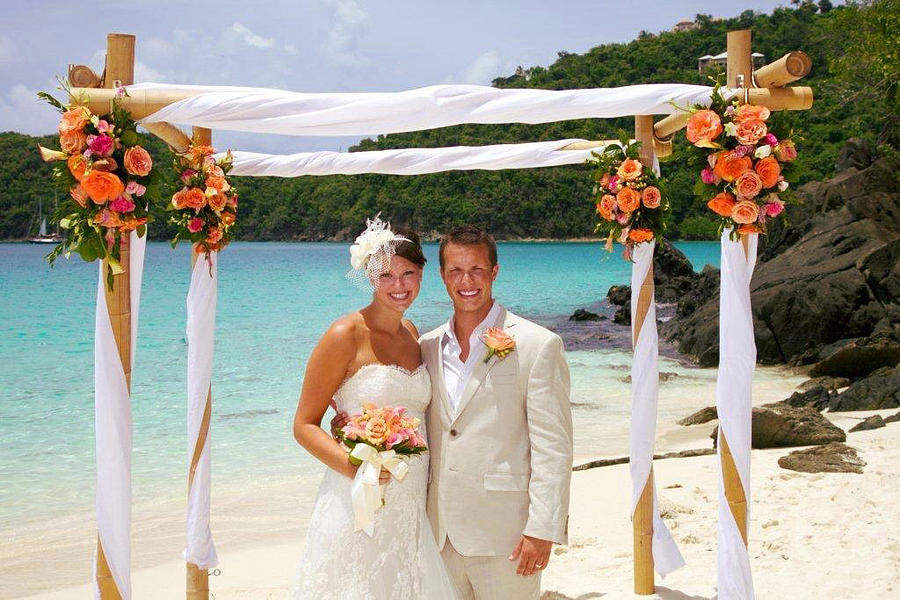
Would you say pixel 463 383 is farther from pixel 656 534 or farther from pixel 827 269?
pixel 827 269

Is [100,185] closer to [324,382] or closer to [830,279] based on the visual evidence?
[324,382]

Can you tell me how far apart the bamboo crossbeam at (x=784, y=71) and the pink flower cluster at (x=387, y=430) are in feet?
7.59

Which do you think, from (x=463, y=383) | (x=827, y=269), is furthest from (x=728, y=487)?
(x=827, y=269)

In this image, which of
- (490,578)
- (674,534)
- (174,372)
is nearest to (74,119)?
(490,578)

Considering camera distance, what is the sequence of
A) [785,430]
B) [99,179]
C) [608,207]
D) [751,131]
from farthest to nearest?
1. [785,430]
2. [608,207]
3. [751,131]
4. [99,179]

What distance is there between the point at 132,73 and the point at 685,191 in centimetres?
4510

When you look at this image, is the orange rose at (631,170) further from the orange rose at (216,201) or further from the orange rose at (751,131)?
the orange rose at (216,201)

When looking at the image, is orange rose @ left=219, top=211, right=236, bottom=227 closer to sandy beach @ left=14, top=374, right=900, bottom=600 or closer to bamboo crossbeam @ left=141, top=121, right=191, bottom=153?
bamboo crossbeam @ left=141, top=121, right=191, bottom=153

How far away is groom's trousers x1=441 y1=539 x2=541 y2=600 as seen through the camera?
11.9 feet

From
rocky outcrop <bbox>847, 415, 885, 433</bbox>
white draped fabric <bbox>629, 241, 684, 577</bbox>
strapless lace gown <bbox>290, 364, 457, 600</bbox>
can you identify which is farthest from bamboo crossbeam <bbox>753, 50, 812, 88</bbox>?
rocky outcrop <bbox>847, 415, 885, 433</bbox>

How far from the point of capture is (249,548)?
24.9 ft

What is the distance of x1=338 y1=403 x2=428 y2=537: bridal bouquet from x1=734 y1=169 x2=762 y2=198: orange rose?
194 centimetres

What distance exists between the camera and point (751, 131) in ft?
13.9

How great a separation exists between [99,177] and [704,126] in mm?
2753
